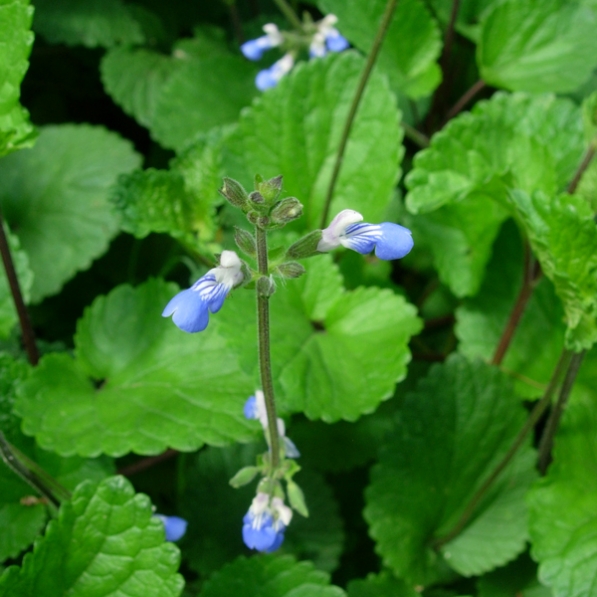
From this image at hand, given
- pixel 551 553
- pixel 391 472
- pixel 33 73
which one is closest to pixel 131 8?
pixel 33 73

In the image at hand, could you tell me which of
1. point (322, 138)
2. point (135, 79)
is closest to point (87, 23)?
point (135, 79)

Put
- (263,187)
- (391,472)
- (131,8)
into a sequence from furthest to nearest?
Answer: (131,8)
(391,472)
(263,187)

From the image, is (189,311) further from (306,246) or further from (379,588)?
(379,588)

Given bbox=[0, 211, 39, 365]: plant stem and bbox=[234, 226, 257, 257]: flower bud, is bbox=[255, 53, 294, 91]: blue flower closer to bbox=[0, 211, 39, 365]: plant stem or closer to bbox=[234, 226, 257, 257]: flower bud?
bbox=[0, 211, 39, 365]: plant stem

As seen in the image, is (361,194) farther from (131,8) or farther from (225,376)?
(131,8)

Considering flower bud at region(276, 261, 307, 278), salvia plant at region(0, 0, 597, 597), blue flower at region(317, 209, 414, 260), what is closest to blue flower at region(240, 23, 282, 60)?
salvia plant at region(0, 0, 597, 597)

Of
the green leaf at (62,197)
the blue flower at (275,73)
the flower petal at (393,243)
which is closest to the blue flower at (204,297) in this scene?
the flower petal at (393,243)

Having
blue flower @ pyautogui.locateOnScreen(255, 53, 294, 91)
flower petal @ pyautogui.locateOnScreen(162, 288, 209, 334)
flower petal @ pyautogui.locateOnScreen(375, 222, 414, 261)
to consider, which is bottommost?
blue flower @ pyautogui.locateOnScreen(255, 53, 294, 91)
